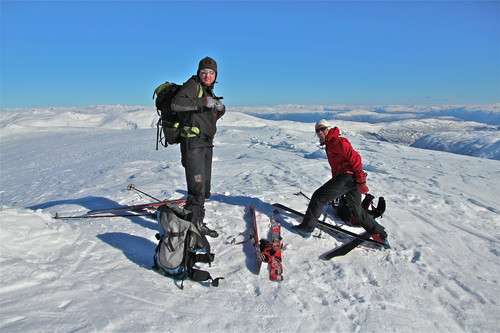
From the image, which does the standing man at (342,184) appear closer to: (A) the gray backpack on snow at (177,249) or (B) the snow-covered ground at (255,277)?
(B) the snow-covered ground at (255,277)

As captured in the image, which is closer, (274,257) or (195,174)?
(274,257)

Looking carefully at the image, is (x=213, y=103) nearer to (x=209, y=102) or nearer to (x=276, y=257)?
(x=209, y=102)

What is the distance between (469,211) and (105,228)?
841cm

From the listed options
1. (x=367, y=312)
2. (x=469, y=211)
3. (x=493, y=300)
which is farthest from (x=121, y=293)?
(x=469, y=211)

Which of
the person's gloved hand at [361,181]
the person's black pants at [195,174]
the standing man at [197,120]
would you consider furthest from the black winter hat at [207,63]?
the person's gloved hand at [361,181]

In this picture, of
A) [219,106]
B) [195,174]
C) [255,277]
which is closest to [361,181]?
[255,277]

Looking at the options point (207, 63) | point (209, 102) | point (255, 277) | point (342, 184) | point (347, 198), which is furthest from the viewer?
point (347, 198)

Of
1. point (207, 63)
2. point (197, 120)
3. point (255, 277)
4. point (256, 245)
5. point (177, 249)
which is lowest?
point (255, 277)

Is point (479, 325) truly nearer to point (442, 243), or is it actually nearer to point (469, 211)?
point (442, 243)

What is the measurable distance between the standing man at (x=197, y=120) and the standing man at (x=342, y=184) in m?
1.96

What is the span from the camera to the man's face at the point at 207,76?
453 centimetres

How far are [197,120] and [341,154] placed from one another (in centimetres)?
257

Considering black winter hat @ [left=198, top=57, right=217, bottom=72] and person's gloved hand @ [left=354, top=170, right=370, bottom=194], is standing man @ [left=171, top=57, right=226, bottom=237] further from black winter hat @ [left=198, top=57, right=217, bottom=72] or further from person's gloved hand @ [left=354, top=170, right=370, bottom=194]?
person's gloved hand @ [left=354, top=170, right=370, bottom=194]

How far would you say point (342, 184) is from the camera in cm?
480
